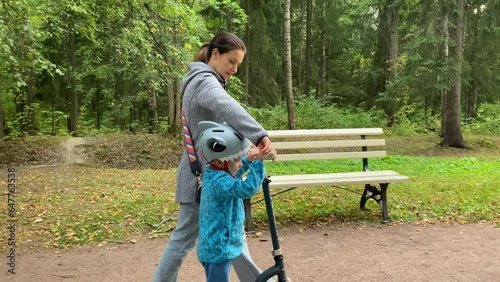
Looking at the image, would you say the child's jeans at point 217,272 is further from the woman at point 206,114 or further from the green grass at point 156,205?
the green grass at point 156,205

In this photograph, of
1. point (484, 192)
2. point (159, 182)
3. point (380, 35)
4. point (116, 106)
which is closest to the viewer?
point (484, 192)

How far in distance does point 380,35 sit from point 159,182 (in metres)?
19.3

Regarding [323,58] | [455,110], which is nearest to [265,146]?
[455,110]

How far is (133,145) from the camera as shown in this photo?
14172 mm

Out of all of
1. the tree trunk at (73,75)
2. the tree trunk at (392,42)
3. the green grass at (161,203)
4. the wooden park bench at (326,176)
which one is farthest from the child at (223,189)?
the tree trunk at (392,42)

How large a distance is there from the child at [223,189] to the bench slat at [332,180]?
98.2 inches

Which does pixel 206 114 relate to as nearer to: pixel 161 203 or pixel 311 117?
pixel 161 203

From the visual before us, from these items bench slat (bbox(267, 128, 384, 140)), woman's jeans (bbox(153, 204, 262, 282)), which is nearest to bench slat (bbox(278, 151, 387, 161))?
bench slat (bbox(267, 128, 384, 140))

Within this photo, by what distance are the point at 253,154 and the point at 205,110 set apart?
0.48 metres

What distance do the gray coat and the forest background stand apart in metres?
4.06

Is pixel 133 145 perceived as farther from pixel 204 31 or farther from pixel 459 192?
pixel 459 192

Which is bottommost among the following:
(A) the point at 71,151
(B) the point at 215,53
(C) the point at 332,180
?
(C) the point at 332,180

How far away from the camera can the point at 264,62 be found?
20.0 metres

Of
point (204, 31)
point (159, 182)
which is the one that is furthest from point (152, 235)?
point (204, 31)
